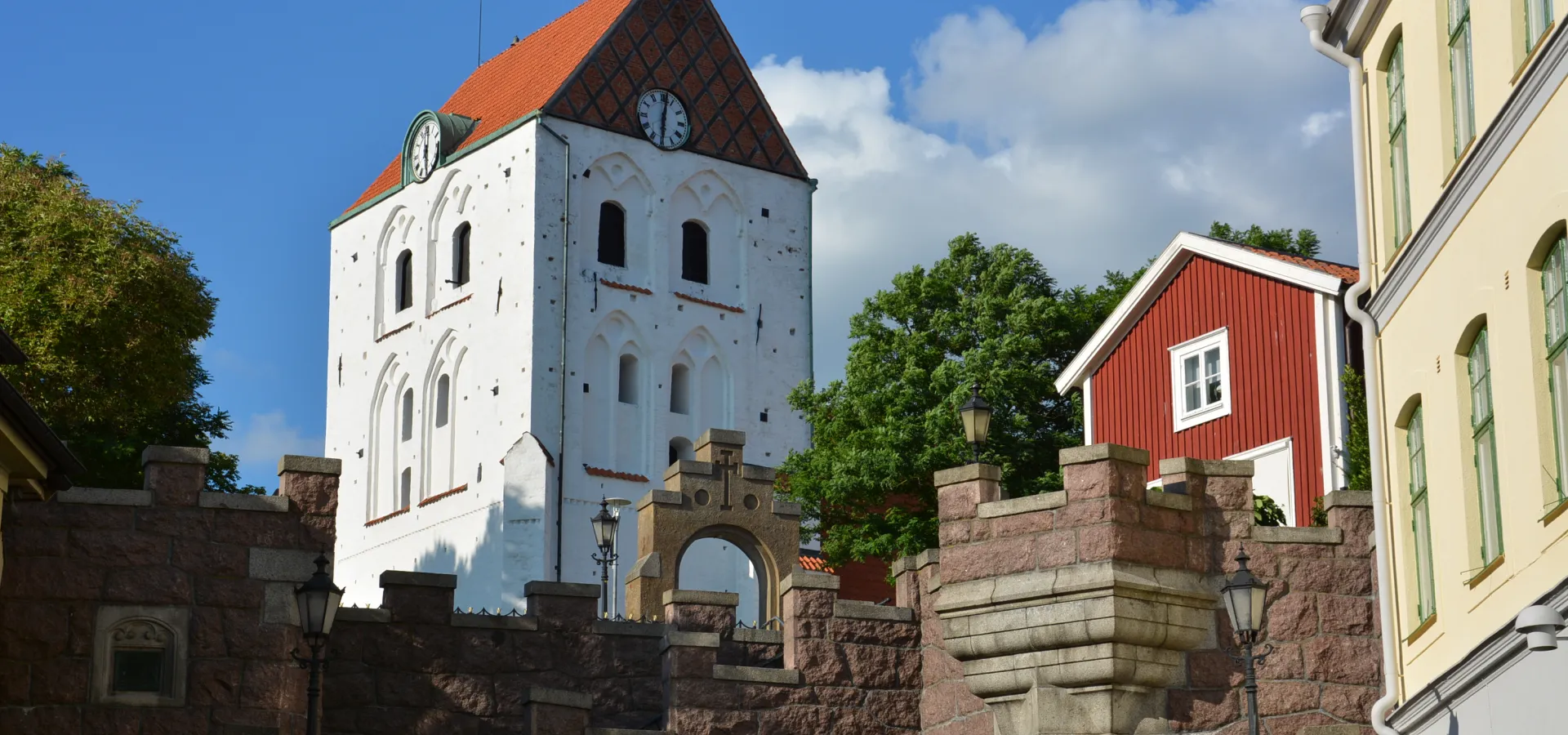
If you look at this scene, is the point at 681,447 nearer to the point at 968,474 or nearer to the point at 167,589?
the point at 968,474

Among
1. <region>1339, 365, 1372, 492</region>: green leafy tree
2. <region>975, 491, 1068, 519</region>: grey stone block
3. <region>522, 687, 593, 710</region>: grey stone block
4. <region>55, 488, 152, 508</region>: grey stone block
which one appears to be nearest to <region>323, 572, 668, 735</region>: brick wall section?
<region>522, 687, 593, 710</region>: grey stone block

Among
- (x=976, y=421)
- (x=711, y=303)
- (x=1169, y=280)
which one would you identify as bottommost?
(x=976, y=421)

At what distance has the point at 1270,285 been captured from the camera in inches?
1247

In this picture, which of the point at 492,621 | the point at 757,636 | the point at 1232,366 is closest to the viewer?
the point at 492,621

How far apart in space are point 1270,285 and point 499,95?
32488 mm

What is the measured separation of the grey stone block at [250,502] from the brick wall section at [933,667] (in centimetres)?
536

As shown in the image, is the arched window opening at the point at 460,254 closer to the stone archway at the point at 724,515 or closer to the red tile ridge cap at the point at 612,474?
the red tile ridge cap at the point at 612,474

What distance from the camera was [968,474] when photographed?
18.6m

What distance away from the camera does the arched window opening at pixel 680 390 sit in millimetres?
57812

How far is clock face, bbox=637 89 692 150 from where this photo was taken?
58.4 m

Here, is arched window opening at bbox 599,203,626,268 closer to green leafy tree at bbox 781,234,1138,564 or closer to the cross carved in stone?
green leafy tree at bbox 781,234,1138,564

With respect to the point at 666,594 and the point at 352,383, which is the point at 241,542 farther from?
the point at 352,383


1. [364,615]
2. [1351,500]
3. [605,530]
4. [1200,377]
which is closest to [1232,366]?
[1200,377]

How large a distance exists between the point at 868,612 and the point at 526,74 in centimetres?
4160
